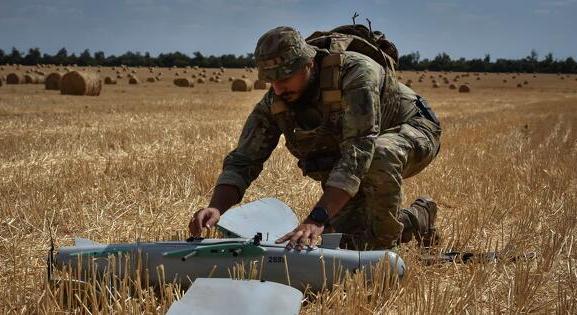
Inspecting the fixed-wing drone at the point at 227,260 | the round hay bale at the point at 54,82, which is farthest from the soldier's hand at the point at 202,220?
the round hay bale at the point at 54,82

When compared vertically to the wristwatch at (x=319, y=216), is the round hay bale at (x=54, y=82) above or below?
above

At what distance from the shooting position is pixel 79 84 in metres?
20.4

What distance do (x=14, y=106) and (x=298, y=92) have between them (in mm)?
12416

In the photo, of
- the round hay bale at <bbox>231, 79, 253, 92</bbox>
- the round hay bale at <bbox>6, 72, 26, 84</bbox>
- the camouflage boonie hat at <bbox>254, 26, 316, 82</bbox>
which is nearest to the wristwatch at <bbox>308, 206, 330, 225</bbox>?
the camouflage boonie hat at <bbox>254, 26, 316, 82</bbox>

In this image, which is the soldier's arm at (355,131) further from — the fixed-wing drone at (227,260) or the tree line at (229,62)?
the tree line at (229,62)

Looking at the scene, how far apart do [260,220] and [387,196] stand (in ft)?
2.36

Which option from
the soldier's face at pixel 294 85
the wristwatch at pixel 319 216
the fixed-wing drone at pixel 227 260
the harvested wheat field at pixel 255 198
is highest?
the soldier's face at pixel 294 85

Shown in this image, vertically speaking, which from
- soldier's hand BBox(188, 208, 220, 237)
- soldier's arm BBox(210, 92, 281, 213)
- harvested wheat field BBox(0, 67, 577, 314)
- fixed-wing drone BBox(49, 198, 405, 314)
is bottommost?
harvested wheat field BBox(0, 67, 577, 314)

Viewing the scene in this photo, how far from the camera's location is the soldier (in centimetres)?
312

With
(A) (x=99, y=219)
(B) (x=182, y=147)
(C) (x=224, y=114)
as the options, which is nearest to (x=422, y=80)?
(C) (x=224, y=114)

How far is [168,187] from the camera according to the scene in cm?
534

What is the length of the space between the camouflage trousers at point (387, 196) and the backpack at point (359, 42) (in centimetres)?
45

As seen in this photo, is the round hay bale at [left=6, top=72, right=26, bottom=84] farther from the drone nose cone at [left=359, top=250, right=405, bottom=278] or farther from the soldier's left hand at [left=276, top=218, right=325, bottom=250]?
the drone nose cone at [left=359, top=250, right=405, bottom=278]

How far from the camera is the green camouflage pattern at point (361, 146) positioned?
10.4 ft
